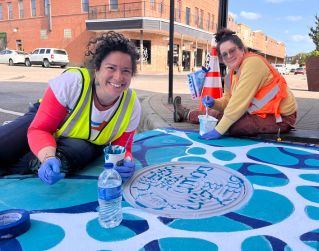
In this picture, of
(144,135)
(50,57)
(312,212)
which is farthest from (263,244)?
(50,57)

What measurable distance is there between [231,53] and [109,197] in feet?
8.19

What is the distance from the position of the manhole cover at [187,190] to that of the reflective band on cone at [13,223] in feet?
2.17

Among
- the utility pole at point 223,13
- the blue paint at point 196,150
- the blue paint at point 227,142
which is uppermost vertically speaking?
the utility pole at point 223,13

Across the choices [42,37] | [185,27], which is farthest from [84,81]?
[42,37]

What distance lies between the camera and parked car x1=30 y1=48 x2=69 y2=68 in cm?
2619

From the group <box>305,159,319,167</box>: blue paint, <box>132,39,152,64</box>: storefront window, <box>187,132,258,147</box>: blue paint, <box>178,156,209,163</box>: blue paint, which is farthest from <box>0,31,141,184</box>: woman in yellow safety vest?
<box>132,39,152,64</box>: storefront window

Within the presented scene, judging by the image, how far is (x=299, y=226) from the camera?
74.7 inches

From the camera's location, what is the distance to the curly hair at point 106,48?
2.34 metres

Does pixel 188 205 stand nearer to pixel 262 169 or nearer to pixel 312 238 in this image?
pixel 312 238

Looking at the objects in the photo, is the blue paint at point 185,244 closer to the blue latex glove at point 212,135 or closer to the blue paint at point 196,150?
the blue paint at point 196,150

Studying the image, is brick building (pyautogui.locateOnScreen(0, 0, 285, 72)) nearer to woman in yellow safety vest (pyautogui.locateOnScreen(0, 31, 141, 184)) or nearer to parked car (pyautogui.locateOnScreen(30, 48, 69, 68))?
parked car (pyautogui.locateOnScreen(30, 48, 69, 68))

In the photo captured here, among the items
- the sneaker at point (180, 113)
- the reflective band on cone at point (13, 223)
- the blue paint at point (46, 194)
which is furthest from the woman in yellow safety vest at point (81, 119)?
the sneaker at point (180, 113)

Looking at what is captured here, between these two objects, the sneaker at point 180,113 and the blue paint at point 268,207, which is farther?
the sneaker at point 180,113

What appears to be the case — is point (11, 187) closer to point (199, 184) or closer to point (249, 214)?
point (199, 184)
